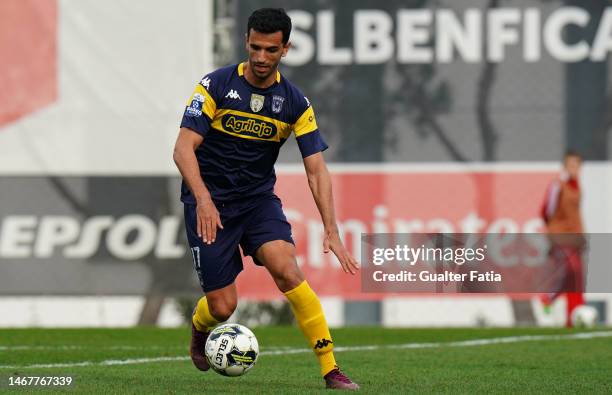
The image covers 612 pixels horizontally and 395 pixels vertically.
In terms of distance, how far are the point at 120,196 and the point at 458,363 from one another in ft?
16.9

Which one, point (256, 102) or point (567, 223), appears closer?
point (256, 102)

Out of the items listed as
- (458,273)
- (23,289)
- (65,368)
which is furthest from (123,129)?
(458,273)

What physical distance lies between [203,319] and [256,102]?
1.37 meters

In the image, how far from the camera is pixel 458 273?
24.3ft

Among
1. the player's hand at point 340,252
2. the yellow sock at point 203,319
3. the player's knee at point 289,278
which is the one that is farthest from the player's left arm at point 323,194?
the yellow sock at point 203,319

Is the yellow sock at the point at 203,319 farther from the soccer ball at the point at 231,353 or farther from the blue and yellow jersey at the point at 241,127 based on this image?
the blue and yellow jersey at the point at 241,127

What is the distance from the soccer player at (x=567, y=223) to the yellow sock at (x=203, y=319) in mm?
5212

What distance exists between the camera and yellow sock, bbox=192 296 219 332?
26.4 feet

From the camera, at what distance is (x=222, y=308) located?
7.85 m

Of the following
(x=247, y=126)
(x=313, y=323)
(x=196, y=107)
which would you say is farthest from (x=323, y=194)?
(x=196, y=107)

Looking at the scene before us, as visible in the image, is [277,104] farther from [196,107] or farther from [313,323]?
[313,323]

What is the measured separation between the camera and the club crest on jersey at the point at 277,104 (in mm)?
7488

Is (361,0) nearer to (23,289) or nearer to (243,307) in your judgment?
(243,307)

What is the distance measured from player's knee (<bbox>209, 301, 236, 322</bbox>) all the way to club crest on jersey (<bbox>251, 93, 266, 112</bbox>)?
110 cm
